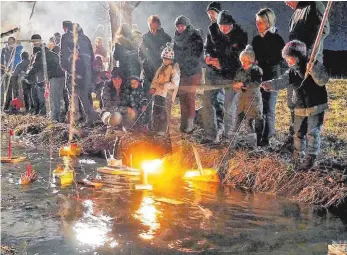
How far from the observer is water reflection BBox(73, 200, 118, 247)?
5.89m

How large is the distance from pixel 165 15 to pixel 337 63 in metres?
4.75

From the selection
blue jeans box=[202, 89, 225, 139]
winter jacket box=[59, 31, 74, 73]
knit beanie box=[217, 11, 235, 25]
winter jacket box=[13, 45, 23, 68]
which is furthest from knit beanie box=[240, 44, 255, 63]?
winter jacket box=[13, 45, 23, 68]

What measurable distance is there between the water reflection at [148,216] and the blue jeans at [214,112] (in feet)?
10.1

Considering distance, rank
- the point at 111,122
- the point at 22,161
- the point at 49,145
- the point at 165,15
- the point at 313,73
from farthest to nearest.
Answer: the point at 165,15 < the point at 49,145 < the point at 111,122 < the point at 22,161 < the point at 313,73

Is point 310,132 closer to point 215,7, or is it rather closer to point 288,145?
point 288,145

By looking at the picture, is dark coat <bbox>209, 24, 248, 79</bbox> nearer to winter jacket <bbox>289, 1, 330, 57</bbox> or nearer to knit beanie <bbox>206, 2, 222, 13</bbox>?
knit beanie <bbox>206, 2, 222, 13</bbox>

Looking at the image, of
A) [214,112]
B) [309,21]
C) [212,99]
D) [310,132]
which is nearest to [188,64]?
[212,99]

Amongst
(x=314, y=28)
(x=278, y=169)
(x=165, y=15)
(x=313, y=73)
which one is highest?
(x=165, y=15)

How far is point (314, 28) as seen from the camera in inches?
357

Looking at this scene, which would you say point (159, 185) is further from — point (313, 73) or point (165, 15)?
point (165, 15)

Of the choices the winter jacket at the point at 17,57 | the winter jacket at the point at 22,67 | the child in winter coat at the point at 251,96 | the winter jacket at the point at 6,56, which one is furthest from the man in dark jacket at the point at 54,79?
the child in winter coat at the point at 251,96

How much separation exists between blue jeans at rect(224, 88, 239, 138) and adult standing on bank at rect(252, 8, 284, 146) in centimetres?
64

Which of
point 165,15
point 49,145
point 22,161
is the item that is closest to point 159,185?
point 22,161

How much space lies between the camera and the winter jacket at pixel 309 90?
326 inches
